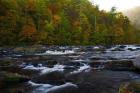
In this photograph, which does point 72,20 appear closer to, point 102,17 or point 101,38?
point 101,38

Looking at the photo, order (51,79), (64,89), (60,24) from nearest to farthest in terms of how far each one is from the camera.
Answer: (64,89), (51,79), (60,24)

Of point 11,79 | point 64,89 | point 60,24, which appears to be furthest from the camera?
point 60,24

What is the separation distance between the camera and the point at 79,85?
43.2 feet

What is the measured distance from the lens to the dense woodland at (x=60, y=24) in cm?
5872

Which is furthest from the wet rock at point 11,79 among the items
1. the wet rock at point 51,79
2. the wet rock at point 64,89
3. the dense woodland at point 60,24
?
the dense woodland at point 60,24

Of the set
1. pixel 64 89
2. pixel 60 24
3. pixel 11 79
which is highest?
pixel 60 24

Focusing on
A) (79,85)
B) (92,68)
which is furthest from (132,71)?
(79,85)

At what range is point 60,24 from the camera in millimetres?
70000

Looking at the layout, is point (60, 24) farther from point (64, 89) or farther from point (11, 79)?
point (64, 89)

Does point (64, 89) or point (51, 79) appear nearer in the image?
point (64, 89)

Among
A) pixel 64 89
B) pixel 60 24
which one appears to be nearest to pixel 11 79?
pixel 64 89

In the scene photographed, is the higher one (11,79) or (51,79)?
(11,79)

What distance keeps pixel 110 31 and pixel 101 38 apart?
472 inches

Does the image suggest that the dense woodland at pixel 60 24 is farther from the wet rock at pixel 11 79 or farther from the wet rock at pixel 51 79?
the wet rock at pixel 11 79
